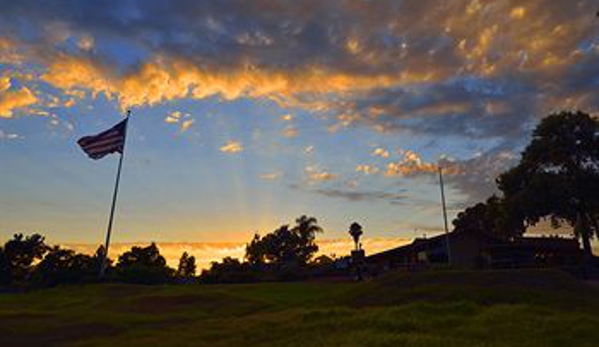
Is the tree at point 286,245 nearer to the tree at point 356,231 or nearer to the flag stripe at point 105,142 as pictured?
the tree at point 356,231

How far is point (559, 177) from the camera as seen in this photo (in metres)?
61.9

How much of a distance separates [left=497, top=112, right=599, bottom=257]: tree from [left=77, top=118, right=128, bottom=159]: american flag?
42324 mm

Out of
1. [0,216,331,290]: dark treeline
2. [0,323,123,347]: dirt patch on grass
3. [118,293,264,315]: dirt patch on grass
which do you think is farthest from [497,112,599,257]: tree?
[0,323,123,347]: dirt patch on grass

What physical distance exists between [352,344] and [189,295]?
81.2ft

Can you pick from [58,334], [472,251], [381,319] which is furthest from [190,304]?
[472,251]

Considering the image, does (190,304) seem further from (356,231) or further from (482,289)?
(356,231)

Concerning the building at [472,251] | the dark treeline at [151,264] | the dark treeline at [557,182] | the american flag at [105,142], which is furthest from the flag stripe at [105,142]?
the dark treeline at [557,182]

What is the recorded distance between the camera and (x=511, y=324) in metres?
18.4

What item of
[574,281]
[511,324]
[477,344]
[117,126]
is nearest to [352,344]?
[477,344]

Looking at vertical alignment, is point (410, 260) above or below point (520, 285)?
above

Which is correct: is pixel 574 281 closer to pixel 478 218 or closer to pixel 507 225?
pixel 507 225

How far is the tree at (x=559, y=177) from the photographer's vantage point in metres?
61.5

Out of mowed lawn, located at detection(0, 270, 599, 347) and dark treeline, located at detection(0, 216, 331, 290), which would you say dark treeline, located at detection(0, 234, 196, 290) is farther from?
mowed lawn, located at detection(0, 270, 599, 347)

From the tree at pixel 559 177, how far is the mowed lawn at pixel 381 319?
36.6 meters
